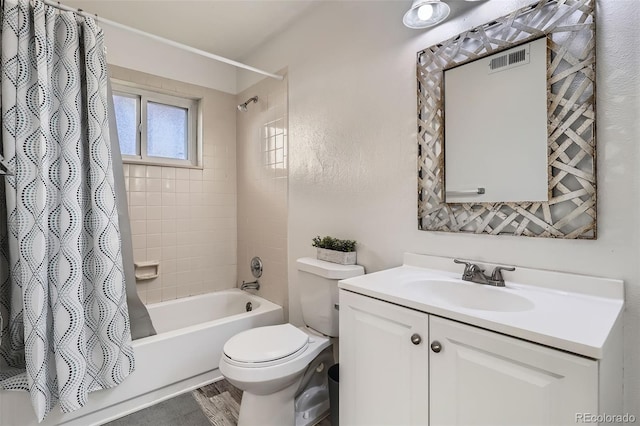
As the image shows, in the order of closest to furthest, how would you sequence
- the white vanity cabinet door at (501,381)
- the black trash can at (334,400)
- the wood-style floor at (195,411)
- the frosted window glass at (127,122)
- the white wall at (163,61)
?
the white vanity cabinet door at (501,381)
the black trash can at (334,400)
the wood-style floor at (195,411)
the white wall at (163,61)
the frosted window glass at (127,122)

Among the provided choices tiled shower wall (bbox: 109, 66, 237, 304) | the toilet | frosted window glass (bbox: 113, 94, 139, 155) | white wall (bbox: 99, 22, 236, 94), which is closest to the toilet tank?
the toilet

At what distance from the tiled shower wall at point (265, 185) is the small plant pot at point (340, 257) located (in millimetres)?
580

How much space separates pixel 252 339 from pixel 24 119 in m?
1.43

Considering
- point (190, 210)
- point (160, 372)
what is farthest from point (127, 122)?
point (160, 372)

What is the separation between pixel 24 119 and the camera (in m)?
1.40

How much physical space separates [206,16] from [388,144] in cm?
157

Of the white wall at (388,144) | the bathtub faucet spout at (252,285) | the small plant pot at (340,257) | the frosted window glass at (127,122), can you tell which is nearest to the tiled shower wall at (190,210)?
the frosted window glass at (127,122)

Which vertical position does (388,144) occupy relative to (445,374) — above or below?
above

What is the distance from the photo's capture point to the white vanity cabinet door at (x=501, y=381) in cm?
76

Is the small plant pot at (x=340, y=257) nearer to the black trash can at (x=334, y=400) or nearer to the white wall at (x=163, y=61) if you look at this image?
the black trash can at (x=334, y=400)

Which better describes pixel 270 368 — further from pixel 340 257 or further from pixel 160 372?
pixel 160 372

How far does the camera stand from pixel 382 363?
116 centimetres

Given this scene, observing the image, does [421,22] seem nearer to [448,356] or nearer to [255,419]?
[448,356]

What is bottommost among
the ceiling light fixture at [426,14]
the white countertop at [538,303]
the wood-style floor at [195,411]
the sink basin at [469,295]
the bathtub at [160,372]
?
the wood-style floor at [195,411]
